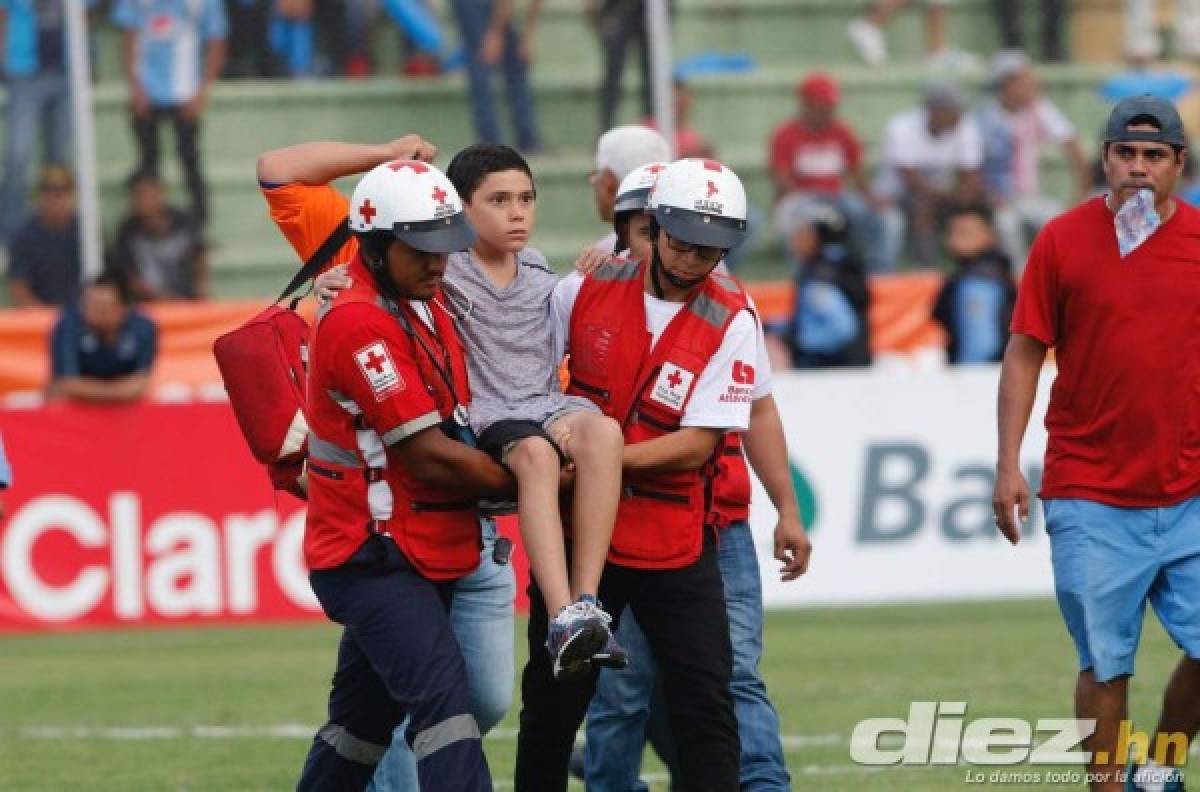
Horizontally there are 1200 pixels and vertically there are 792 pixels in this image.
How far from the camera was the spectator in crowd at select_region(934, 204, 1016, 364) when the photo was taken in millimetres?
17344

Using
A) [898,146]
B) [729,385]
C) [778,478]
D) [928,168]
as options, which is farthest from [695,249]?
[898,146]

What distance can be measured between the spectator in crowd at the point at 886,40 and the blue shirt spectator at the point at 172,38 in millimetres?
4858

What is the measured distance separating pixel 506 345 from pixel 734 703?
135 cm

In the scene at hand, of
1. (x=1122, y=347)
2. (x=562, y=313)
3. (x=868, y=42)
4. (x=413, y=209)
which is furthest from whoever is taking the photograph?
(x=868, y=42)

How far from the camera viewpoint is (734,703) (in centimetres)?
802

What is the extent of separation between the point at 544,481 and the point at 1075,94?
512 inches

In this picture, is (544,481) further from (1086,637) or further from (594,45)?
(594,45)

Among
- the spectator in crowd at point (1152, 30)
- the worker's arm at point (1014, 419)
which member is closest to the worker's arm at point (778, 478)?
the worker's arm at point (1014, 419)

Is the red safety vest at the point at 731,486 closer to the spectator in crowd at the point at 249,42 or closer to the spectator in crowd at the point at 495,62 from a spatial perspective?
the spectator in crowd at the point at 495,62

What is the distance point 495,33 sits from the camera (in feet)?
59.5

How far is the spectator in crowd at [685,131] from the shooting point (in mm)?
18141

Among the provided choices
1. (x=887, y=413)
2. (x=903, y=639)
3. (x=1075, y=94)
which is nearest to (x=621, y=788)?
(x=903, y=639)

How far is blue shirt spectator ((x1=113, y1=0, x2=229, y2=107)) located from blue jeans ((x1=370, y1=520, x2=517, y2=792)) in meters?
10.7

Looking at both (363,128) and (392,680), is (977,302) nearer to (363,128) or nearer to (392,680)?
(363,128)
